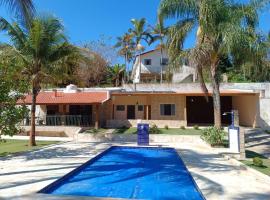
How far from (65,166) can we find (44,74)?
8.56 meters

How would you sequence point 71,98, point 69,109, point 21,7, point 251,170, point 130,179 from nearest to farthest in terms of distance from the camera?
point 21,7, point 130,179, point 251,170, point 71,98, point 69,109

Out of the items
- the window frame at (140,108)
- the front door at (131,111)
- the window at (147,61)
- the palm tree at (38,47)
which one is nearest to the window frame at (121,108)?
the front door at (131,111)

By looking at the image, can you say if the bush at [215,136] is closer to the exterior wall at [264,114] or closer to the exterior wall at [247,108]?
the exterior wall at [247,108]

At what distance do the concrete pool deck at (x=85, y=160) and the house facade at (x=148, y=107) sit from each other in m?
11.0

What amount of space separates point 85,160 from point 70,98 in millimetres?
15188

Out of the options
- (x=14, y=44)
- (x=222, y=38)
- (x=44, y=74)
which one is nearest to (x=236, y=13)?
(x=222, y=38)

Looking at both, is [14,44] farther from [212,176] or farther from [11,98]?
[212,176]

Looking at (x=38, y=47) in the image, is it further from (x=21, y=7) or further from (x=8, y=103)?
(x=21, y=7)

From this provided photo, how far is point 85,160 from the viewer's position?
13.8 metres

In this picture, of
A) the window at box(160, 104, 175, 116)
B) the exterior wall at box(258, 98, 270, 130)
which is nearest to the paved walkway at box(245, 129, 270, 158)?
the exterior wall at box(258, 98, 270, 130)

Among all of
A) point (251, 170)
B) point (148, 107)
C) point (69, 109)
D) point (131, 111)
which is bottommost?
point (251, 170)

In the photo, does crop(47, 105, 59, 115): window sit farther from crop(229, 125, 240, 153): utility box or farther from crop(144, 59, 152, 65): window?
crop(144, 59, 152, 65): window

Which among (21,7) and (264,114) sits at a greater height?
(21,7)

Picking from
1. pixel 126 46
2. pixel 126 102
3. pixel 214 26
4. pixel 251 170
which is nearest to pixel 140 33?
pixel 126 46
